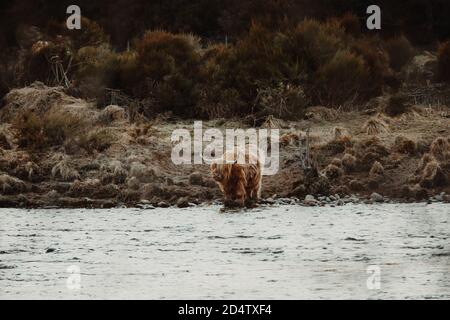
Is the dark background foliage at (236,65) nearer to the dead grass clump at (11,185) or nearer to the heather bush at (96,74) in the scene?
the heather bush at (96,74)

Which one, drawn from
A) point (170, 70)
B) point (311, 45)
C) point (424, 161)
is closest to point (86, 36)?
point (170, 70)

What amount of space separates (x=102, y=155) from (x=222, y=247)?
4.90 meters

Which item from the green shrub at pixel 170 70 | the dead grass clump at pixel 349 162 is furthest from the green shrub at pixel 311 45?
the dead grass clump at pixel 349 162

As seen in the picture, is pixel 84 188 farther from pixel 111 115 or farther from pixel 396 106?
pixel 396 106

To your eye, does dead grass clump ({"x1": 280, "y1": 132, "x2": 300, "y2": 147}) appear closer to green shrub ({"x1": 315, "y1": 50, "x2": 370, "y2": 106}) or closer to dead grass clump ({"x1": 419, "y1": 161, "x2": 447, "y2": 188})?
dead grass clump ({"x1": 419, "y1": 161, "x2": 447, "y2": 188})

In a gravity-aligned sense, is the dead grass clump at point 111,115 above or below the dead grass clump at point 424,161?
above

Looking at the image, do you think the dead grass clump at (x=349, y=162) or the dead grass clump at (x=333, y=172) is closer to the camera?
the dead grass clump at (x=333, y=172)

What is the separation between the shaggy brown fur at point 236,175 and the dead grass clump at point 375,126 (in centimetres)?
295

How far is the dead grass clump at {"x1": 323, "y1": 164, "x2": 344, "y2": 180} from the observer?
14.0 meters

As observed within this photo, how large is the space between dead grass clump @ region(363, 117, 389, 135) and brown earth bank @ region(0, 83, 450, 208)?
2 cm

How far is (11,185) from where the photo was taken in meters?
14.1

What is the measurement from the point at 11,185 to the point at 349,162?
15.1ft

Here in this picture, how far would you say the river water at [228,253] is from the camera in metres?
8.82

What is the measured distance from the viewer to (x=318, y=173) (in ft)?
45.1
